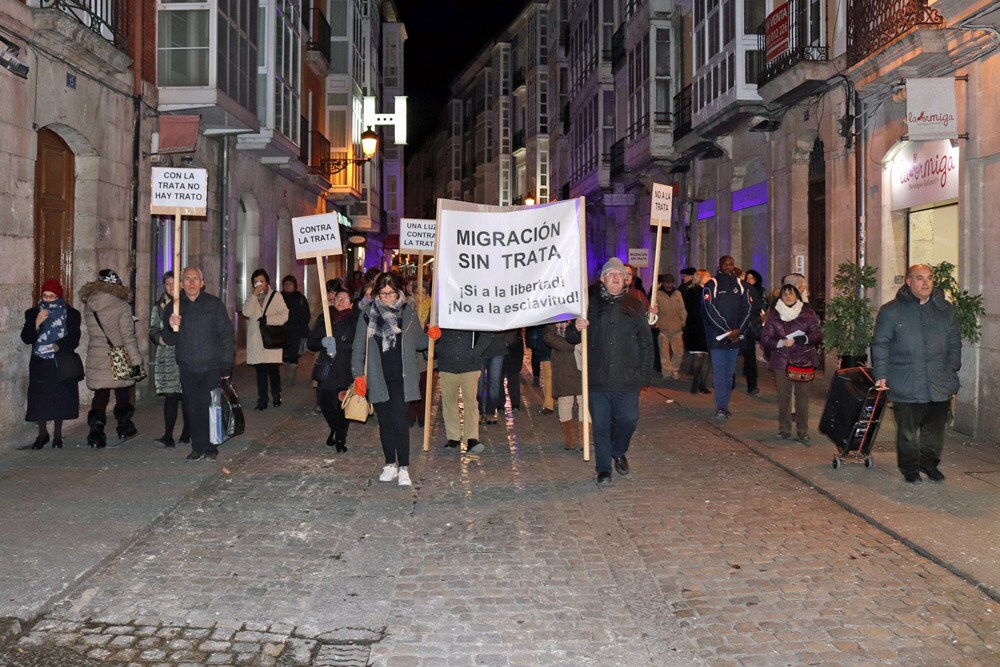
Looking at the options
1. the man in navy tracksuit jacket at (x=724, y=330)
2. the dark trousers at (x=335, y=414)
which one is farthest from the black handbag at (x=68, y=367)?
the man in navy tracksuit jacket at (x=724, y=330)

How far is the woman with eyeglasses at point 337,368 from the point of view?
32.3 ft

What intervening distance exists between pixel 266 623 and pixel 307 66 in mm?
24177

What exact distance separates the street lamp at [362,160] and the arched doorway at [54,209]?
43.2ft

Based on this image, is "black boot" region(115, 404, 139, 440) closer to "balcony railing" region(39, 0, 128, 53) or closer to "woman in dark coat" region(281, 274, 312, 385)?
"woman in dark coat" region(281, 274, 312, 385)

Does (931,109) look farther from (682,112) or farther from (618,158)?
(618,158)

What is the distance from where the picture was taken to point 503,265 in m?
8.96

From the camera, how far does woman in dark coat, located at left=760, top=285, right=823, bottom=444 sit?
1042 cm

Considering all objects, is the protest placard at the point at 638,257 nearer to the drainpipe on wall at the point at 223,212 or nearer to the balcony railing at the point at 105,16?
the drainpipe on wall at the point at 223,212

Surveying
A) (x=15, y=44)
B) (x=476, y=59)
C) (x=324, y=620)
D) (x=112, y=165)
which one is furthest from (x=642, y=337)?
(x=476, y=59)

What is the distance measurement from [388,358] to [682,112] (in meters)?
18.0

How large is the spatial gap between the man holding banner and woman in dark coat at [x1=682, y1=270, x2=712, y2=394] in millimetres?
6421

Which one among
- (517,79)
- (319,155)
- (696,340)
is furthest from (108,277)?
(517,79)

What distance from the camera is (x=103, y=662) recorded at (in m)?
4.62

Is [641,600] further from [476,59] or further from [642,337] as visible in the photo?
[476,59]
